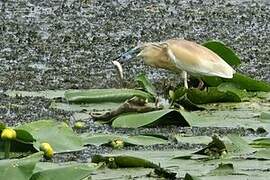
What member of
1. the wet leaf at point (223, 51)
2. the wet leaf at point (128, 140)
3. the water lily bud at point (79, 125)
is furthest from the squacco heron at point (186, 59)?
the wet leaf at point (128, 140)

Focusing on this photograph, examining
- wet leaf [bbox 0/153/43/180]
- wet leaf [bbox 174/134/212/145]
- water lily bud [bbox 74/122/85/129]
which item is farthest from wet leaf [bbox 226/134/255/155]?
wet leaf [bbox 0/153/43/180]

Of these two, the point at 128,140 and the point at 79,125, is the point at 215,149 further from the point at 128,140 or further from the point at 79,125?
the point at 79,125

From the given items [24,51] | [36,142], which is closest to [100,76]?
[24,51]

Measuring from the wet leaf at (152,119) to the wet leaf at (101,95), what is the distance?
1.79 ft

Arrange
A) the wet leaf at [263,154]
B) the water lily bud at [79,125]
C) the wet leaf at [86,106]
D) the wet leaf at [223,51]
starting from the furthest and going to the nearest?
the wet leaf at [223,51] → the wet leaf at [86,106] → the water lily bud at [79,125] → the wet leaf at [263,154]

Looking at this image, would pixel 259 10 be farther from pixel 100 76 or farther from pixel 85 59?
pixel 100 76

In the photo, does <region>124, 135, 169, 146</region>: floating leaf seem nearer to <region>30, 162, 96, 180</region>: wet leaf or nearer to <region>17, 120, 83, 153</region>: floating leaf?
<region>17, 120, 83, 153</region>: floating leaf

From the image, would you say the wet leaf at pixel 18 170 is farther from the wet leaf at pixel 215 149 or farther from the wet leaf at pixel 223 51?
the wet leaf at pixel 223 51

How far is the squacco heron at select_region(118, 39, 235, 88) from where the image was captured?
597 cm

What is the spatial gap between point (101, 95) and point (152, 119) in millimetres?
675

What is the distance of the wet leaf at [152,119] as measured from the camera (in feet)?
17.4

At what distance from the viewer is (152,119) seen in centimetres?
532

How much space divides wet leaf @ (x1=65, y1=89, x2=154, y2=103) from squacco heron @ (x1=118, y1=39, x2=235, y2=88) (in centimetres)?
26

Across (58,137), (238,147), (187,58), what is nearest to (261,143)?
(238,147)
